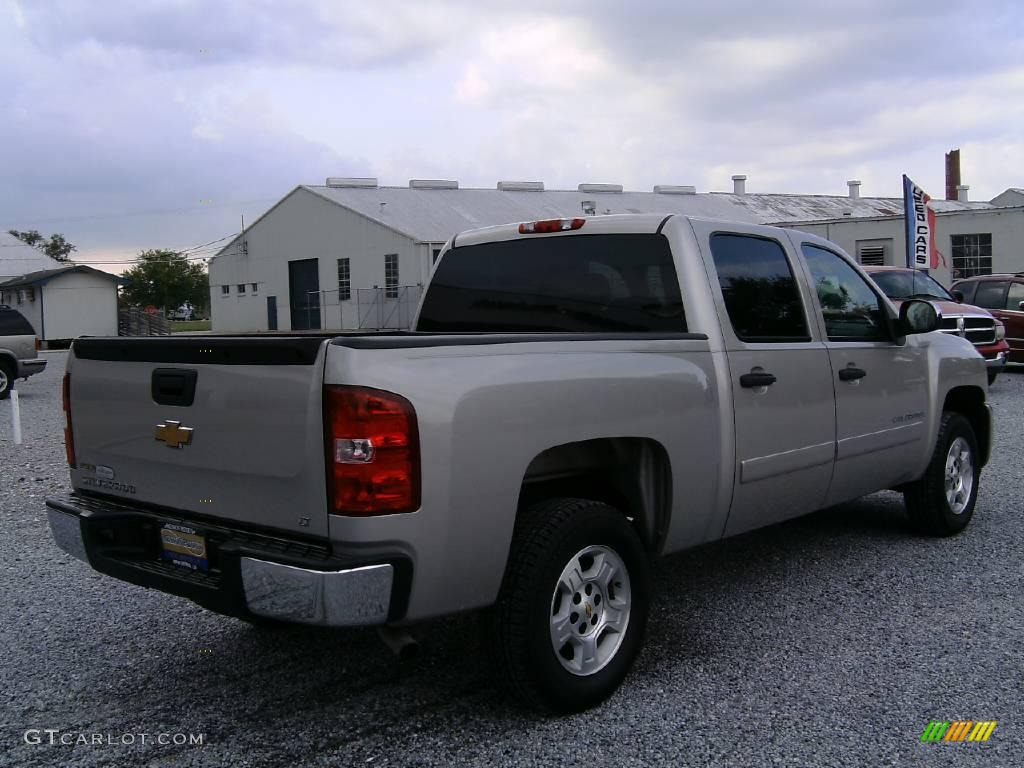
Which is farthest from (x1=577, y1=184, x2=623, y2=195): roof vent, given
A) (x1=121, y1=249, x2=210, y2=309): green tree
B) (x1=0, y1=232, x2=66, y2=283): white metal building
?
(x1=121, y1=249, x2=210, y2=309): green tree

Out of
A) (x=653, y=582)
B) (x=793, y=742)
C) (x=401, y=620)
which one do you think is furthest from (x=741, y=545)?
(x=401, y=620)

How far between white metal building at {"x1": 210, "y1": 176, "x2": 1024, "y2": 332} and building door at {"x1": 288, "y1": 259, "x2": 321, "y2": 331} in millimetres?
53

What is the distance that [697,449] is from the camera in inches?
165

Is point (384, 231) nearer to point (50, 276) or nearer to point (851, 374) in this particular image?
point (50, 276)

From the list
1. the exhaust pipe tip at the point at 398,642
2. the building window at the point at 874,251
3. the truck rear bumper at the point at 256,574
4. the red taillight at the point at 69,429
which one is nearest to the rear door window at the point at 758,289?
the exhaust pipe tip at the point at 398,642

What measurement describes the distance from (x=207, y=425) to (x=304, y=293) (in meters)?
42.8

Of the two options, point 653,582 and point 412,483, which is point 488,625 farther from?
point 653,582

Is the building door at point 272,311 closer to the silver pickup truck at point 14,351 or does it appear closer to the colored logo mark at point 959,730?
the silver pickup truck at point 14,351

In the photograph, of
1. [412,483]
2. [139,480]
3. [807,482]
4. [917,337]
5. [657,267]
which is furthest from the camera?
[917,337]

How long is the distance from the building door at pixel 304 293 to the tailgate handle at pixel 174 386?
1624 inches

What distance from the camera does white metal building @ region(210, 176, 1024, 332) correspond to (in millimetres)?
38094

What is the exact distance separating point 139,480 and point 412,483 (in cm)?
130

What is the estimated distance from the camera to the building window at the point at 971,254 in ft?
109

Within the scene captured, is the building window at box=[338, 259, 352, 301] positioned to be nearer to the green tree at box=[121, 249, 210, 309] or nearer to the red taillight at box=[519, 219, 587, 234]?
the red taillight at box=[519, 219, 587, 234]
